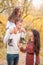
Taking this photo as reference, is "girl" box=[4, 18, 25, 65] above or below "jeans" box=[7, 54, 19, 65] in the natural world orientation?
above

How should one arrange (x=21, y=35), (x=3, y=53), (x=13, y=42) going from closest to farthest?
(x=13, y=42) < (x=21, y=35) < (x=3, y=53)

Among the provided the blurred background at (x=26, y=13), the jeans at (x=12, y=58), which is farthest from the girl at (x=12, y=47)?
the blurred background at (x=26, y=13)

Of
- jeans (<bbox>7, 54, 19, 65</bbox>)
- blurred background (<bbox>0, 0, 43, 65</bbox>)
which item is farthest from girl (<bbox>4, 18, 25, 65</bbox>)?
blurred background (<bbox>0, 0, 43, 65</bbox>)

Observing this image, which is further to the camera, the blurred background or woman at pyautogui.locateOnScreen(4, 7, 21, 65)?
the blurred background

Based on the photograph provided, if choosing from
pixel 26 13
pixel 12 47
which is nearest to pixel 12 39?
pixel 12 47

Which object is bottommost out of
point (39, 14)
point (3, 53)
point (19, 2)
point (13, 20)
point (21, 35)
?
point (3, 53)

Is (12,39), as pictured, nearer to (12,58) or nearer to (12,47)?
(12,47)

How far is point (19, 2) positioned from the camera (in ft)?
10.1

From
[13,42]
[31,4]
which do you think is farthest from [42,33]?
[13,42]

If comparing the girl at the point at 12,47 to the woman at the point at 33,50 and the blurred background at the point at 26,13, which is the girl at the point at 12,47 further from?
the blurred background at the point at 26,13

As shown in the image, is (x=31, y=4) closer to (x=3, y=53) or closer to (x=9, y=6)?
(x=9, y=6)

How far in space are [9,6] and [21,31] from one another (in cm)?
101

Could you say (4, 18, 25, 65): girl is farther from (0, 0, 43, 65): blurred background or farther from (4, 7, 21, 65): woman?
(0, 0, 43, 65): blurred background

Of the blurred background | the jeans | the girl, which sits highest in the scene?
the blurred background
